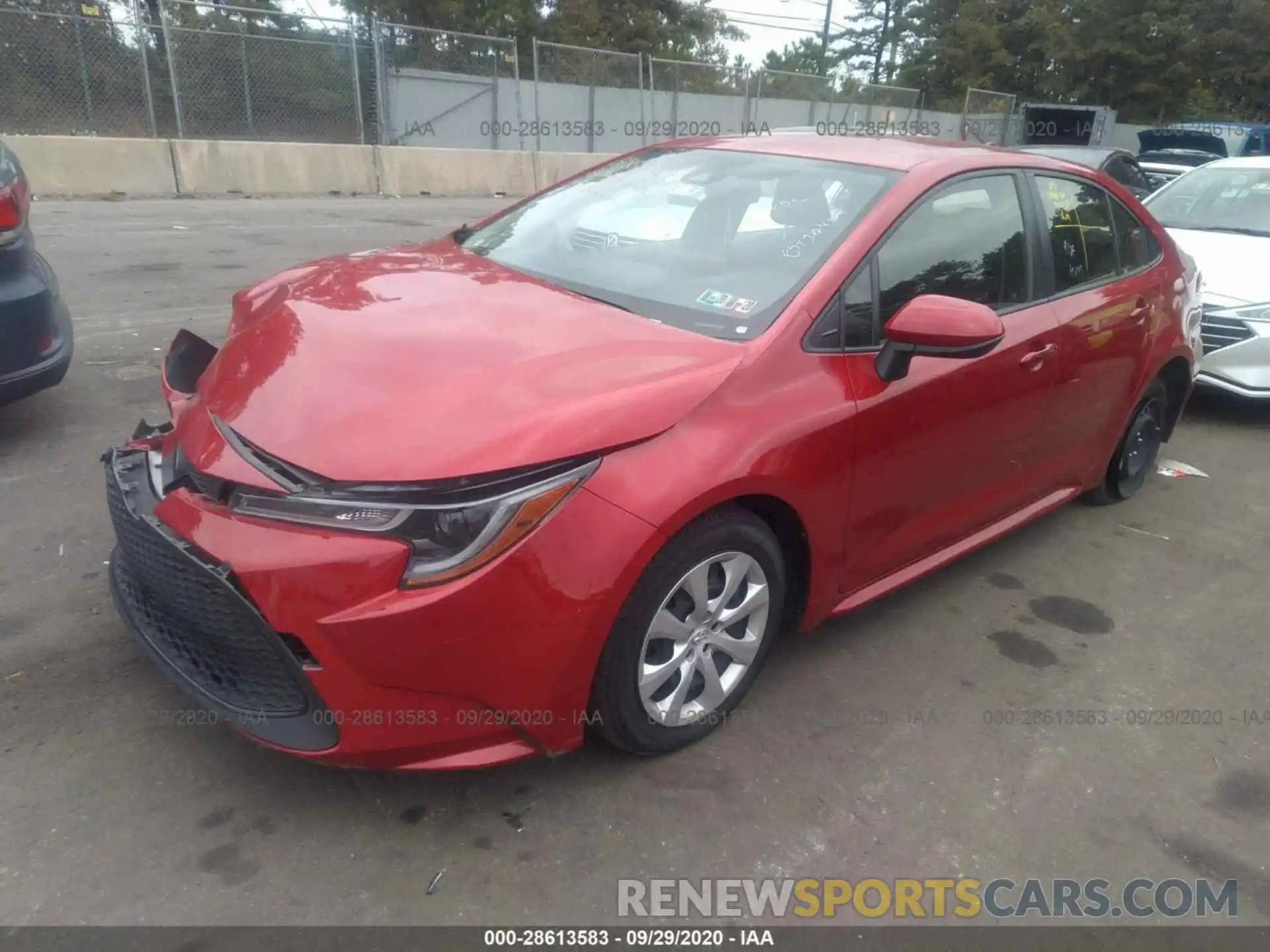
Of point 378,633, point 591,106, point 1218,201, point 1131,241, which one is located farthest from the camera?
point 591,106

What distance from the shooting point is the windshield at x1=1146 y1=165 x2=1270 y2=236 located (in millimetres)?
6895

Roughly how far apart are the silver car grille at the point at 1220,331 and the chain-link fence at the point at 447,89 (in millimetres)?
14233

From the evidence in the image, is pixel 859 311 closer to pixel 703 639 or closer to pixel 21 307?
pixel 703 639

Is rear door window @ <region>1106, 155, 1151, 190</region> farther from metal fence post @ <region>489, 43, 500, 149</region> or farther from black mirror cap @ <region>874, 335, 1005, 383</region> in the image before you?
metal fence post @ <region>489, 43, 500, 149</region>

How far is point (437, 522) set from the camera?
2.12 m

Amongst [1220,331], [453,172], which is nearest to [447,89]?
[453,172]

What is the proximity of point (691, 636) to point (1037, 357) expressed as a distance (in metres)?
1.77

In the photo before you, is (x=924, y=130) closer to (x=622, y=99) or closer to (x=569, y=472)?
(x=622, y=99)

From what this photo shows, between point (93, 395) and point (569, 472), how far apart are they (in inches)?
154

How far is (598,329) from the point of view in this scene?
268 centimetres

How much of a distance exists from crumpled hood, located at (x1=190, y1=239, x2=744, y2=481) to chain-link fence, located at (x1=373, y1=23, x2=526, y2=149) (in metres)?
15.3

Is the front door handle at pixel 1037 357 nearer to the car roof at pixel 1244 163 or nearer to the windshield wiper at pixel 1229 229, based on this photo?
the windshield wiper at pixel 1229 229

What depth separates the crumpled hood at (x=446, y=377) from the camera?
2180mm

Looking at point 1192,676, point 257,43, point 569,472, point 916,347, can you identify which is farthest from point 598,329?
point 257,43
